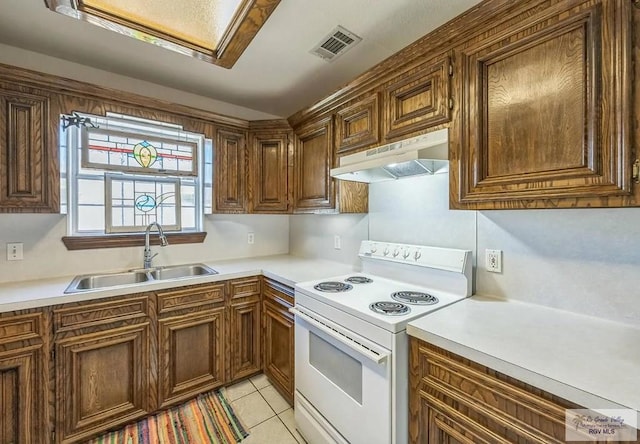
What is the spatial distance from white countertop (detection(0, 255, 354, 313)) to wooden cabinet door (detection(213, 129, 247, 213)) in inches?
21.1

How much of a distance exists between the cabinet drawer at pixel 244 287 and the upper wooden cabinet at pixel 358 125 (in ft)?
3.97

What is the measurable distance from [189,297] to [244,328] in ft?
1.71

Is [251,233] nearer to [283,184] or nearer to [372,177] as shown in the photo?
[283,184]

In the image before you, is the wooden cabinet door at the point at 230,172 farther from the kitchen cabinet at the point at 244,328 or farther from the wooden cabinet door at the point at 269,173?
the kitchen cabinet at the point at 244,328

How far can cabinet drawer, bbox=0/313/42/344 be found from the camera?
1.38 metres

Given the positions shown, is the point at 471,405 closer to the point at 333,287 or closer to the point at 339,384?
the point at 339,384

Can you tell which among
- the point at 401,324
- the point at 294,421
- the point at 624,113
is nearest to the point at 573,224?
the point at 624,113

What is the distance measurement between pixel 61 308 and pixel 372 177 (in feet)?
6.52

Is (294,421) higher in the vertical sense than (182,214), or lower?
lower

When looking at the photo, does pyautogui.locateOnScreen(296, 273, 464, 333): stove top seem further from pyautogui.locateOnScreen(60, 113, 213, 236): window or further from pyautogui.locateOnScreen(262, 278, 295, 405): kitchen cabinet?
pyautogui.locateOnScreen(60, 113, 213, 236): window

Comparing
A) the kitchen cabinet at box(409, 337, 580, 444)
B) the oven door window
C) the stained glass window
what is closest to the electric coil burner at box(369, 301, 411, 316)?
the kitchen cabinet at box(409, 337, 580, 444)

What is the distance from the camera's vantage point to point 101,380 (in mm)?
1650

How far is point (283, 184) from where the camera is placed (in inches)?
99.0

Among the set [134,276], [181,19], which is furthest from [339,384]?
[181,19]
